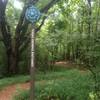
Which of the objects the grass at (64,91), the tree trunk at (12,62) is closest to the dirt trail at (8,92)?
the grass at (64,91)

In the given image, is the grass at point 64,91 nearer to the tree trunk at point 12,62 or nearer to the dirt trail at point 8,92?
the dirt trail at point 8,92

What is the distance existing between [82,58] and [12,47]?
8.40 m

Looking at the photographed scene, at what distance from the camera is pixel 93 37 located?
8.99 m

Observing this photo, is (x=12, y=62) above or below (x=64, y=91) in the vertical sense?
above

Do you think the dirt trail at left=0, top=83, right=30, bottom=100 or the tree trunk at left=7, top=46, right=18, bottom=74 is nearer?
the dirt trail at left=0, top=83, right=30, bottom=100

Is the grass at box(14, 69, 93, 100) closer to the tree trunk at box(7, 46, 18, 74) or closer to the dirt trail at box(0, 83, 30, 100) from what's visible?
the dirt trail at box(0, 83, 30, 100)

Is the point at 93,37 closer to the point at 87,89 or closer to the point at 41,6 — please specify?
the point at 87,89

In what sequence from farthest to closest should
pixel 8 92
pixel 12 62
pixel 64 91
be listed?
pixel 12 62, pixel 8 92, pixel 64 91

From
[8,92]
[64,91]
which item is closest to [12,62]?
[8,92]

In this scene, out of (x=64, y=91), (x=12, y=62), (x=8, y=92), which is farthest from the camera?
(x=12, y=62)

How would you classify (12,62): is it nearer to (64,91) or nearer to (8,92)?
(8,92)

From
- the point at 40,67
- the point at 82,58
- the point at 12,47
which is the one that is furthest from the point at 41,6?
the point at 82,58

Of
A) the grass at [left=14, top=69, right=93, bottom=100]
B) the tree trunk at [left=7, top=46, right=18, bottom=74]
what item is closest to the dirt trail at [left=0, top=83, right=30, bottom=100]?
the grass at [left=14, top=69, right=93, bottom=100]

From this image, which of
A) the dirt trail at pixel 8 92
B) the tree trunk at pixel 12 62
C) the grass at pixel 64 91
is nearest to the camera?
the grass at pixel 64 91
